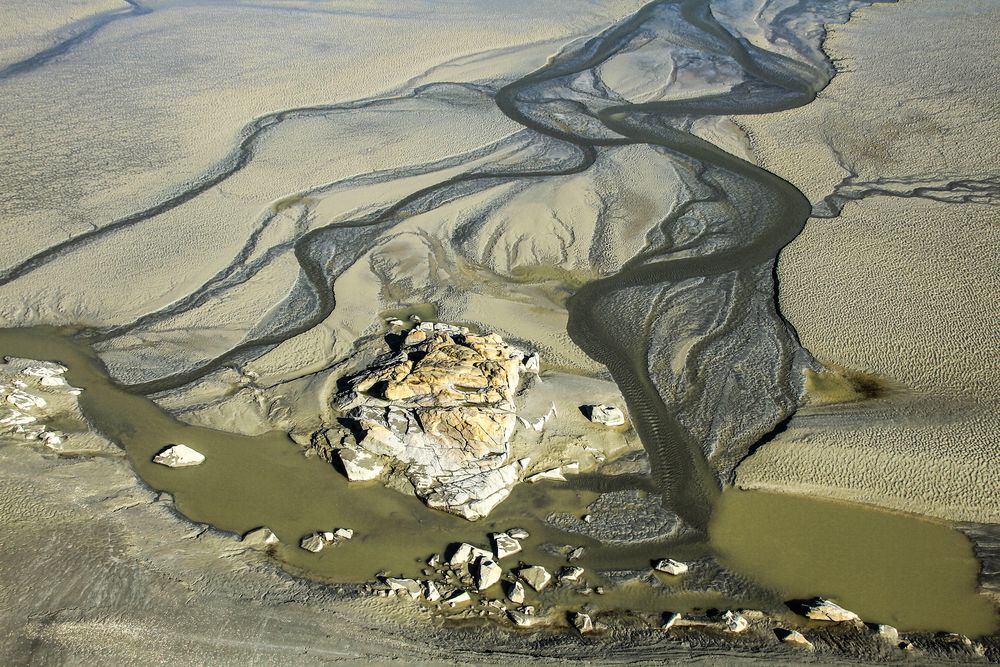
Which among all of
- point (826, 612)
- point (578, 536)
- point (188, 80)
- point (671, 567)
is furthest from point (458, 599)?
point (188, 80)

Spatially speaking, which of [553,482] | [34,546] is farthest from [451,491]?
[34,546]

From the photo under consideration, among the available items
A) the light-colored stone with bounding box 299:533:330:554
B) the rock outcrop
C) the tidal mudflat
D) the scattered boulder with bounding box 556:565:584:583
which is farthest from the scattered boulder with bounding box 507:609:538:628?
the light-colored stone with bounding box 299:533:330:554

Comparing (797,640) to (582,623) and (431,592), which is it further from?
(431,592)

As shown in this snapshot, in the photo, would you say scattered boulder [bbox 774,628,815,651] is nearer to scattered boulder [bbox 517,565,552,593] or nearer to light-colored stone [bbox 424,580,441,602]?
scattered boulder [bbox 517,565,552,593]

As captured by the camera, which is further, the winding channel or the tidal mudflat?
the winding channel

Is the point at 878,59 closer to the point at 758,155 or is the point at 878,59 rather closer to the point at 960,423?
the point at 758,155

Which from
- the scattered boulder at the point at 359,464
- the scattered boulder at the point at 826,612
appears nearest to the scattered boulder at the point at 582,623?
the scattered boulder at the point at 826,612

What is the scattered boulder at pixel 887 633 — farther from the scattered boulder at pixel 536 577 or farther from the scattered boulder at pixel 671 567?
the scattered boulder at pixel 536 577
